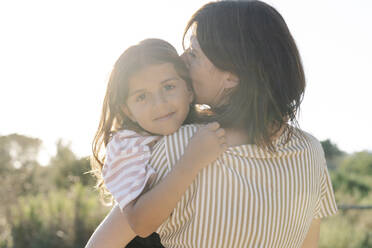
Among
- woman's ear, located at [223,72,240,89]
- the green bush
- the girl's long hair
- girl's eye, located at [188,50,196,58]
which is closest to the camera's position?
woman's ear, located at [223,72,240,89]

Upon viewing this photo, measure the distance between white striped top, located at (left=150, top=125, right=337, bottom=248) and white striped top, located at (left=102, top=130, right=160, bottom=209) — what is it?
46 millimetres

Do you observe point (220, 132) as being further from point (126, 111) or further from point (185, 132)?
point (126, 111)

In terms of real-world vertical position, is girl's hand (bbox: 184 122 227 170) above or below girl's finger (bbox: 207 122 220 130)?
below

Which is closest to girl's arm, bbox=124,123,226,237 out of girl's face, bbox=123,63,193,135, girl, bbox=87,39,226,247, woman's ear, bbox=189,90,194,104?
girl, bbox=87,39,226,247

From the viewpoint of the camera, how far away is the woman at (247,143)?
1578 millimetres

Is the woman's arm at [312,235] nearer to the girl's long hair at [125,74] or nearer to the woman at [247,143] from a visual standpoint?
the woman at [247,143]

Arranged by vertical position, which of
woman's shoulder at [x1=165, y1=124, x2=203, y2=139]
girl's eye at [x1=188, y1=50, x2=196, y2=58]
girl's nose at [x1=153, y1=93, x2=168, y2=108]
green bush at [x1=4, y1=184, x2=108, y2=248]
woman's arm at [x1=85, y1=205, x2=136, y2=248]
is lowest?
green bush at [x1=4, y1=184, x2=108, y2=248]

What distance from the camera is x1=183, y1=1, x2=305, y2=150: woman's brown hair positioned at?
5.61 ft

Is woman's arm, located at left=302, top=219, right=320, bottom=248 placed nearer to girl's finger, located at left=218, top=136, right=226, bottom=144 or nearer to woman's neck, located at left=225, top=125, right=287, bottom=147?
woman's neck, located at left=225, top=125, right=287, bottom=147

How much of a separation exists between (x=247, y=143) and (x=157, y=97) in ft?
1.78

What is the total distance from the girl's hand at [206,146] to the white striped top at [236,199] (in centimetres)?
4

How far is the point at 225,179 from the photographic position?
157cm

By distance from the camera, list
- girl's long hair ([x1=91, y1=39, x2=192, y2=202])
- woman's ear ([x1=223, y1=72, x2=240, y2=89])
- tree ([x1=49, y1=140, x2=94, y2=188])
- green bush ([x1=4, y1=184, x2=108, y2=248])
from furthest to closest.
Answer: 1. tree ([x1=49, y1=140, x2=94, y2=188])
2. green bush ([x1=4, y1=184, x2=108, y2=248])
3. girl's long hair ([x1=91, y1=39, x2=192, y2=202])
4. woman's ear ([x1=223, y1=72, x2=240, y2=89])

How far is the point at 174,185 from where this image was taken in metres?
1.51
